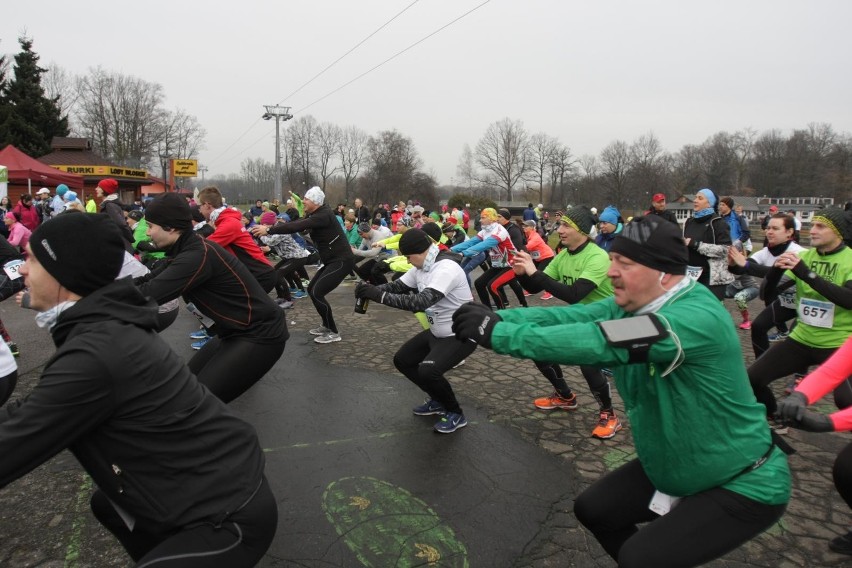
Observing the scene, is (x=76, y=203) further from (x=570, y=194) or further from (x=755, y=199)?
(x=755, y=199)

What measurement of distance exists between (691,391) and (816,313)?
9.34 ft

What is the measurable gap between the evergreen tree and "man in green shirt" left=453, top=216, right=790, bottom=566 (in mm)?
46671

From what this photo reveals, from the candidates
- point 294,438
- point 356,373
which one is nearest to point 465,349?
point 294,438

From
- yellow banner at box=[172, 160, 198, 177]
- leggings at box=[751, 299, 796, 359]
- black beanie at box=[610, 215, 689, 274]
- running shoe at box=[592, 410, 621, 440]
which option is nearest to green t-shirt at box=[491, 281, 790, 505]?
black beanie at box=[610, 215, 689, 274]

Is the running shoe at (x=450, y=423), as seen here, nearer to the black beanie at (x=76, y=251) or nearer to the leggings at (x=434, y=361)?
the leggings at (x=434, y=361)

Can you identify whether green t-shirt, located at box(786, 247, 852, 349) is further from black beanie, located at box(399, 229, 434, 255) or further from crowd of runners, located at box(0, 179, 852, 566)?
black beanie, located at box(399, 229, 434, 255)

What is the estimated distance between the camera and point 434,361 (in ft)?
14.7

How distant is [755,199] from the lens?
74688mm

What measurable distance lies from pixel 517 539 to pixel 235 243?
3.72 meters

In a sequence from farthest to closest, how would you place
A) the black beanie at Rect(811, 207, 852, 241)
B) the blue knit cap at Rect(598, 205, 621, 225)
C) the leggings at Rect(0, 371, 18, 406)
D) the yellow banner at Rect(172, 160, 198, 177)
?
the yellow banner at Rect(172, 160, 198, 177) → the blue knit cap at Rect(598, 205, 621, 225) → the black beanie at Rect(811, 207, 852, 241) → the leggings at Rect(0, 371, 18, 406)

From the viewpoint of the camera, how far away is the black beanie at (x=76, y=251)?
1725mm

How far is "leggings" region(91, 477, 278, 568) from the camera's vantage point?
1.73 meters

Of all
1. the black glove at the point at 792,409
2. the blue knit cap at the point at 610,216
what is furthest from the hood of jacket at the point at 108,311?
the blue knit cap at the point at 610,216

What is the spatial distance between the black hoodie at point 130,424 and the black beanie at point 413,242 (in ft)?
9.21
